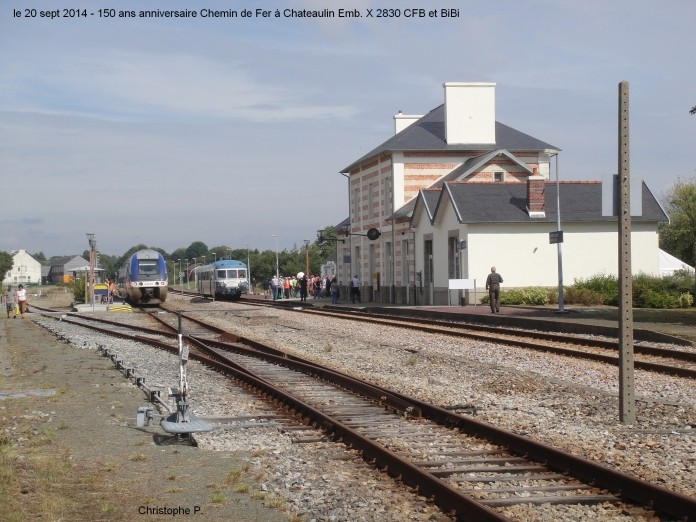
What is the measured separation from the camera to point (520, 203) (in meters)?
42.3

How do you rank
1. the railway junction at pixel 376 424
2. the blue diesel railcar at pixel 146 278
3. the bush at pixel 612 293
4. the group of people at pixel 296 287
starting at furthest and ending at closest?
the group of people at pixel 296 287 < the blue diesel railcar at pixel 146 278 < the bush at pixel 612 293 < the railway junction at pixel 376 424

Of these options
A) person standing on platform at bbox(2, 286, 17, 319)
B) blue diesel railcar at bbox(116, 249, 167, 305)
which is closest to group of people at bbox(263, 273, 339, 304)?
blue diesel railcar at bbox(116, 249, 167, 305)

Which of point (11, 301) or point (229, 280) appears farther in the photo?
point (229, 280)

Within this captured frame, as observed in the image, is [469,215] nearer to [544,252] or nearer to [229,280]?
[544,252]

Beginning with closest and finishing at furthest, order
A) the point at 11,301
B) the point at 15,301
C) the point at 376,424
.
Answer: the point at 376,424, the point at 11,301, the point at 15,301

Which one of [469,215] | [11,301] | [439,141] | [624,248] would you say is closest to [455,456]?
[624,248]

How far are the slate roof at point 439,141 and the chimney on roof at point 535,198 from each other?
11124 mm

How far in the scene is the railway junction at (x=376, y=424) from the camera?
22.5ft

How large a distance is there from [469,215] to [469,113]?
14.3m

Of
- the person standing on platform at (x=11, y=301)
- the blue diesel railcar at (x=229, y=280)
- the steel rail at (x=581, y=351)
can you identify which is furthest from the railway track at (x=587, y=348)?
the blue diesel railcar at (x=229, y=280)

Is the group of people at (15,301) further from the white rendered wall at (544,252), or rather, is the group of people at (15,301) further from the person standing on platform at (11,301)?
the white rendered wall at (544,252)

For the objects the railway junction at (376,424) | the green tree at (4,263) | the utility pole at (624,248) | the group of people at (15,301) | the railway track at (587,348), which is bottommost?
the railway junction at (376,424)

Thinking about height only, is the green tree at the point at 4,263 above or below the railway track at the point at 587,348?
above

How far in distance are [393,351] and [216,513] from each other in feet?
45.1
